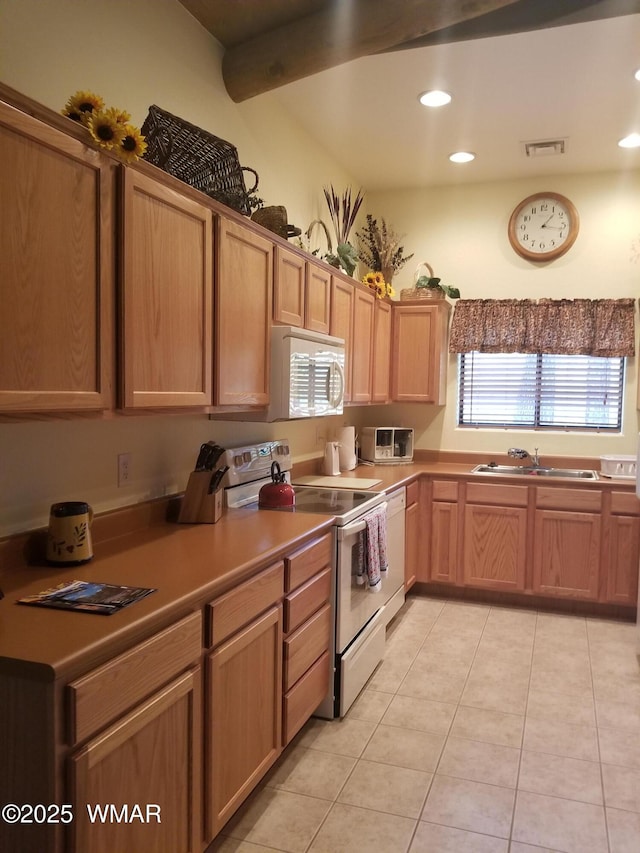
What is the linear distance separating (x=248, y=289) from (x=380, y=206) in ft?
9.34

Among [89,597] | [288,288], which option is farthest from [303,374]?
[89,597]

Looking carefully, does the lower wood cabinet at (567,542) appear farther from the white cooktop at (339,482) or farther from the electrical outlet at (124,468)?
the electrical outlet at (124,468)

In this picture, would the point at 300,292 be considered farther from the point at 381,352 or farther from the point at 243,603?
the point at 243,603

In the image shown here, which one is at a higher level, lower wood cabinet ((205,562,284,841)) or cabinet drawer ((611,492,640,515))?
cabinet drawer ((611,492,640,515))

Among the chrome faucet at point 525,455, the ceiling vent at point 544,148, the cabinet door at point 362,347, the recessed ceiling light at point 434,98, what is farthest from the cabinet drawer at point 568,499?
the recessed ceiling light at point 434,98

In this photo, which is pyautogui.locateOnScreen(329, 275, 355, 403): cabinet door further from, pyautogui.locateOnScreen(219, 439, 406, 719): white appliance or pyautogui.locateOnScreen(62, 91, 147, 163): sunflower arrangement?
pyautogui.locateOnScreen(62, 91, 147, 163): sunflower arrangement

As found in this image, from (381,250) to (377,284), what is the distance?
0.51 meters

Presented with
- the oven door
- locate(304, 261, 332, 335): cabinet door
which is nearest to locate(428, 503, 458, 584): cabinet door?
the oven door

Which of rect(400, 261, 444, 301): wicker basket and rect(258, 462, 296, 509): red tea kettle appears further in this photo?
rect(400, 261, 444, 301): wicker basket

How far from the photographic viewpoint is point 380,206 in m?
5.03

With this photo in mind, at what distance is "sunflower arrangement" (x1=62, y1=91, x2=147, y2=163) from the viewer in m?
1.70

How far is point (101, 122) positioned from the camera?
1.70 m

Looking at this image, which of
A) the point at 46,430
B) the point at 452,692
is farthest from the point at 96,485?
the point at 452,692

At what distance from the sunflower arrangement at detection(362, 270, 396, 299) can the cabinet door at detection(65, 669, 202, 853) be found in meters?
3.16
